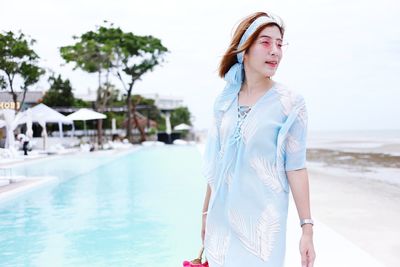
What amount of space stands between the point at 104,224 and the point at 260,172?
211 inches

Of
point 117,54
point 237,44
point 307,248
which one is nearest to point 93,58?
point 117,54

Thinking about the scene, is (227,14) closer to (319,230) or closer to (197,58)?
(197,58)

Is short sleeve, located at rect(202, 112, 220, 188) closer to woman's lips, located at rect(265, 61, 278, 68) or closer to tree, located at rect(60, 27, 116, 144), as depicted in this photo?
woman's lips, located at rect(265, 61, 278, 68)

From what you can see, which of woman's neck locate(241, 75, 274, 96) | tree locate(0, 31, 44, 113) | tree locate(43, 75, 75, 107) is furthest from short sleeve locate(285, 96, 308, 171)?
tree locate(43, 75, 75, 107)

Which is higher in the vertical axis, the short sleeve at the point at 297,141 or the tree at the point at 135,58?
the tree at the point at 135,58

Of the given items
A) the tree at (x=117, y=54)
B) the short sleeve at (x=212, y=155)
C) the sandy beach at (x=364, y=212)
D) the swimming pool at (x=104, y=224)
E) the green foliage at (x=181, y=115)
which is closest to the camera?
the short sleeve at (x=212, y=155)

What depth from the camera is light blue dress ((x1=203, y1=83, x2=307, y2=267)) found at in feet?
4.59

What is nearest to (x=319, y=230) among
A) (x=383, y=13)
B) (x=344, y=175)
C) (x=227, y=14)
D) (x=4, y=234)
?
(x=4, y=234)

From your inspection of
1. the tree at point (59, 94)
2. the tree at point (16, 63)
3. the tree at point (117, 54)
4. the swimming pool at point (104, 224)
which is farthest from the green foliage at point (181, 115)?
the swimming pool at point (104, 224)

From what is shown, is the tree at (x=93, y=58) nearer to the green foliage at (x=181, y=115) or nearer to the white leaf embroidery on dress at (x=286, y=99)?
the green foliage at (x=181, y=115)

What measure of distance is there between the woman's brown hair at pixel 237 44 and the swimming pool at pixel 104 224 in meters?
3.29

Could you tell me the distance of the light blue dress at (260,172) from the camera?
1.40 m

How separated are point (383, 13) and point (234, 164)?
48222 millimetres

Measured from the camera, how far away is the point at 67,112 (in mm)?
38188
